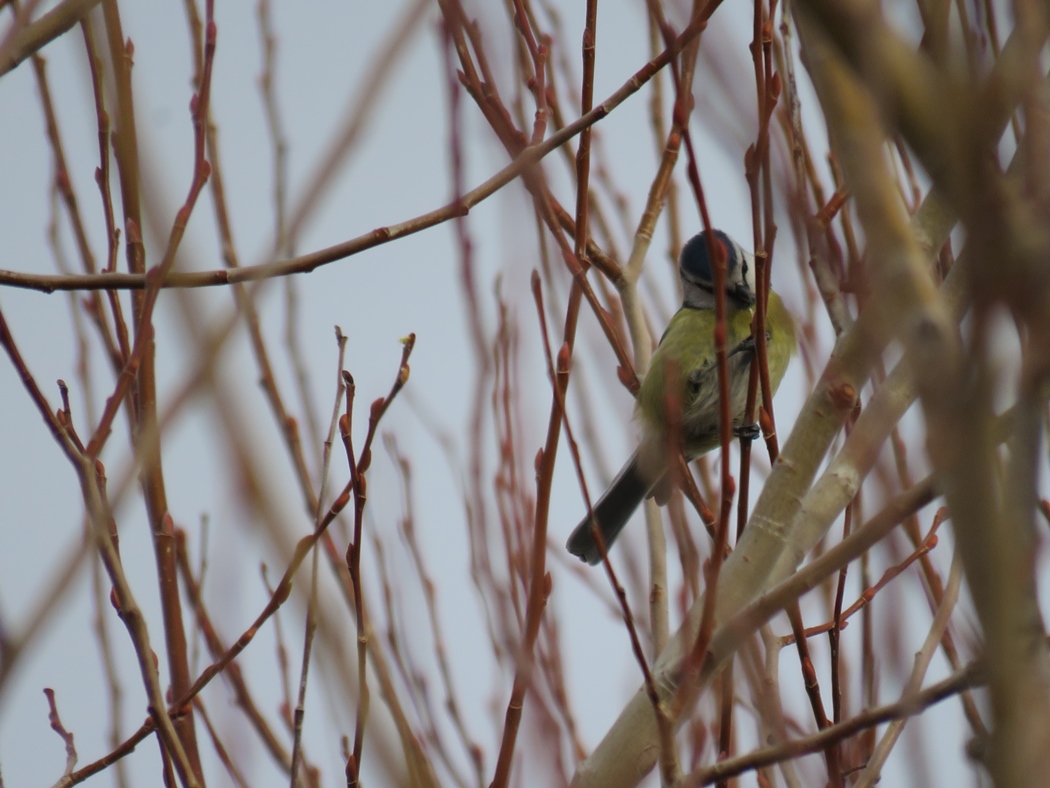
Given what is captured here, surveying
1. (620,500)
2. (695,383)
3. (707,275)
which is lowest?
(620,500)

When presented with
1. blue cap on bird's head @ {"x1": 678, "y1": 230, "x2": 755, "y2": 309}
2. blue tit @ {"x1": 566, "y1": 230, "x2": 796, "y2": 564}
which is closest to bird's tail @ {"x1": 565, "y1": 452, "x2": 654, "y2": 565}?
blue tit @ {"x1": 566, "y1": 230, "x2": 796, "y2": 564}

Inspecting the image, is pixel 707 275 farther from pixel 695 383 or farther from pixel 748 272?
pixel 695 383

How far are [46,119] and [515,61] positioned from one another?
103cm

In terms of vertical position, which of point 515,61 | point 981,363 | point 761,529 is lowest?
point 981,363

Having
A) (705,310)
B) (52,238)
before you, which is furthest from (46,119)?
(705,310)

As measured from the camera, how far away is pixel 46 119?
2037mm

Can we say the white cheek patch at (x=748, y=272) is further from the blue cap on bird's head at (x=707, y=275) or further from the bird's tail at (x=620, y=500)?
the bird's tail at (x=620, y=500)

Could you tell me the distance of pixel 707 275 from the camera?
13.2ft

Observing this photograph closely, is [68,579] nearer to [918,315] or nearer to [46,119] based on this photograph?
[918,315]

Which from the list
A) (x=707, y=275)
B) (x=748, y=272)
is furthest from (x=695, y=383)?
(x=748, y=272)

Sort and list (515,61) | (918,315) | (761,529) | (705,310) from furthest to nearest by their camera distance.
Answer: (705,310) → (515,61) → (761,529) → (918,315)

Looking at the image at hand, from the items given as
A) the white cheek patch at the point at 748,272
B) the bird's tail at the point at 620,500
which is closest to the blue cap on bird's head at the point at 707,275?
the white cheek patch at the point at 748,272

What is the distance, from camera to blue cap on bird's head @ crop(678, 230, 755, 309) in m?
3.81

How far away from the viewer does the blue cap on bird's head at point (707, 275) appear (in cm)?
381
